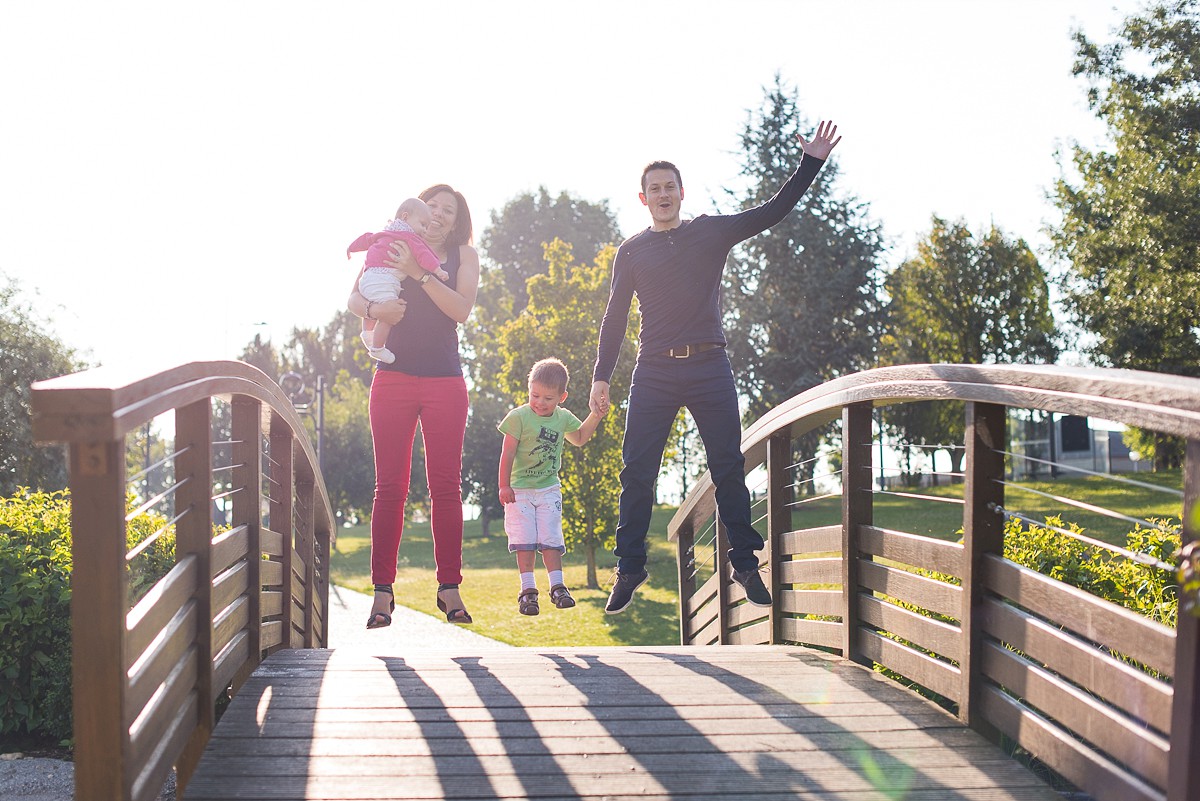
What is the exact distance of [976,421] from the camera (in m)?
3.27

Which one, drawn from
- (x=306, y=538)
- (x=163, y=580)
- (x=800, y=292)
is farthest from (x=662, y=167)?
(x=800, y=292)

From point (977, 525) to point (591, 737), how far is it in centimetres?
127

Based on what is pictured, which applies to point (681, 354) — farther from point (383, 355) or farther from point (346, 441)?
point (346, 441)

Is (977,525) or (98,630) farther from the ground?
(977,525)

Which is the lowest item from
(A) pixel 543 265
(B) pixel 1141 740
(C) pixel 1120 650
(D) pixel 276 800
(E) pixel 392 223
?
(D) pixel 276 800

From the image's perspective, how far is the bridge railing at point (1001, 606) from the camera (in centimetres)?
236

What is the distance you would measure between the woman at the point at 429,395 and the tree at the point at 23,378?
77.4 feet

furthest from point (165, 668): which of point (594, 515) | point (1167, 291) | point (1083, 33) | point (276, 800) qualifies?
point (1083, 33)

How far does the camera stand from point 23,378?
28094 mm

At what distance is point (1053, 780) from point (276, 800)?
4052 millimetres

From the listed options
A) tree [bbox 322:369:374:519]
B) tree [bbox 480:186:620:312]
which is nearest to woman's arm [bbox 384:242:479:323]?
tree [bbox 322:369:374:519]

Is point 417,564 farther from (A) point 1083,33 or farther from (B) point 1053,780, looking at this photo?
(B) point 1053,780

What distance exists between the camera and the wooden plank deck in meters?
2.87

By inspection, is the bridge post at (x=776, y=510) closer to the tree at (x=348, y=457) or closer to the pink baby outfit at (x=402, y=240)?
the pink baby outfit at (x=402, y=240)
